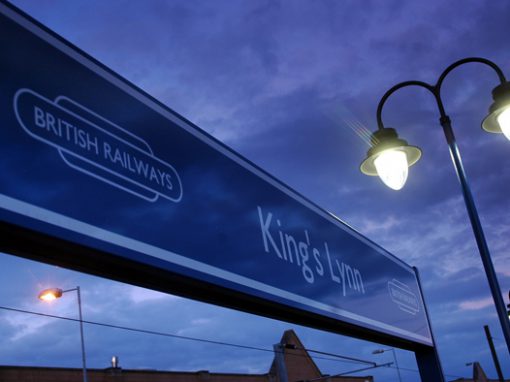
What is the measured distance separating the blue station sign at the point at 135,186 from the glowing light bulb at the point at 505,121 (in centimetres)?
201

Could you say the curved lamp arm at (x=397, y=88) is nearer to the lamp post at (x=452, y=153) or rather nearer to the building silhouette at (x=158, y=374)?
the lamp post at (x=452, y=153)

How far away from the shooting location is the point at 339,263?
5.90m

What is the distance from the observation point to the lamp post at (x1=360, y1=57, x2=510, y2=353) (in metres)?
5.58

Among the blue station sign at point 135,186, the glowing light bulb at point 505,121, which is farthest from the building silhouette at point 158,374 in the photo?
the blue station sign at point 135,186

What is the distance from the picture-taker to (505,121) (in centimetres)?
566

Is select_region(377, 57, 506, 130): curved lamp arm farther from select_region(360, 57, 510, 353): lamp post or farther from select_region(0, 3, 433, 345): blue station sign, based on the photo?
select_region(0, 3, 433, 345): blue station sign

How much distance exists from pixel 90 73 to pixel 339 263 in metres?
3.40

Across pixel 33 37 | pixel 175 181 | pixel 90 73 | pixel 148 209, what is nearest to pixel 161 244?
pixel 148 209

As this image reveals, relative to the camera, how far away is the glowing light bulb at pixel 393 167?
19.4ft

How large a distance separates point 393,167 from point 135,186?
3282 mm

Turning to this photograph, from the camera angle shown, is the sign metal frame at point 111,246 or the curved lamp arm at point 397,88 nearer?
the sign metal frame at point 111,246

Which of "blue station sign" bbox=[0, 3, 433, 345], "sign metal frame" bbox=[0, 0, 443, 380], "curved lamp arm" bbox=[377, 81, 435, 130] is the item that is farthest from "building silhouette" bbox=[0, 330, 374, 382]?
"sign metal frame" bbox=[0, 0, 443, 380]

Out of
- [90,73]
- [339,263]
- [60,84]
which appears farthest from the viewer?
[339,263]

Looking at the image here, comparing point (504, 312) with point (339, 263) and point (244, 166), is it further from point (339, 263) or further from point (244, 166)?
point (244, 166)
